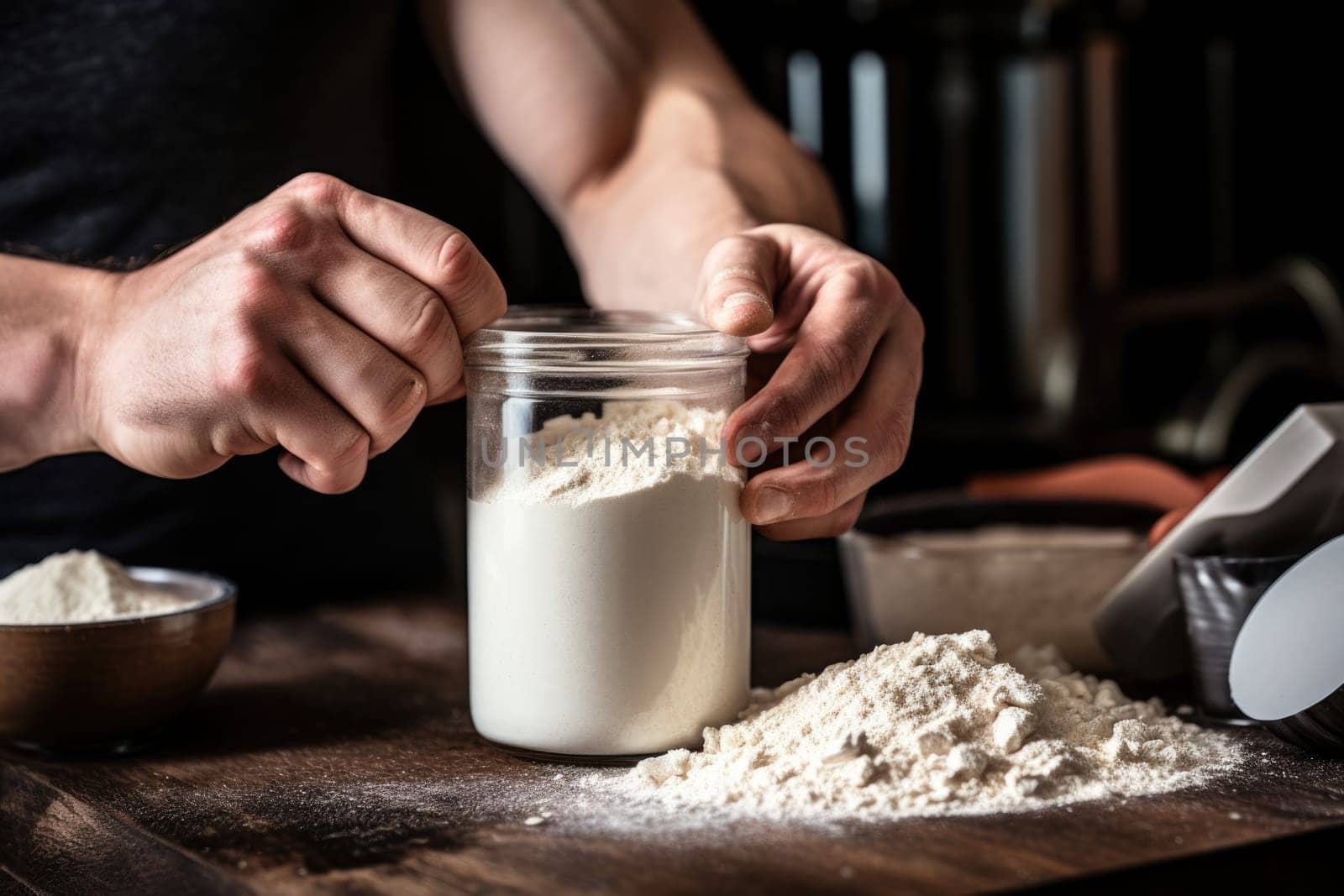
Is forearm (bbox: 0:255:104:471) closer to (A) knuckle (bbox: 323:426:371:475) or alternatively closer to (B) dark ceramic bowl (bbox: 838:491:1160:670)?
(A) knuckle (bbox: 323:426:371:475)

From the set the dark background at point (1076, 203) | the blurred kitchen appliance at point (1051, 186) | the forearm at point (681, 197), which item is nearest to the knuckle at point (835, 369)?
the forearm at point (681, 197)

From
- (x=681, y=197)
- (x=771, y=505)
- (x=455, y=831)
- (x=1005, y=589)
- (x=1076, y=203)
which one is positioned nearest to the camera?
(x=455, y=831)

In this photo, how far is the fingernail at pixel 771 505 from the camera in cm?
76

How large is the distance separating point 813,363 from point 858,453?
7 centimetres

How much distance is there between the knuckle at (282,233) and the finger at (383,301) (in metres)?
0.02

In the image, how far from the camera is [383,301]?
69cm

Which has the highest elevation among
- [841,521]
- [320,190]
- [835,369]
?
[320,190]

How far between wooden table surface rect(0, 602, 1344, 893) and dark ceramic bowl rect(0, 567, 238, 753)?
0.07 feet

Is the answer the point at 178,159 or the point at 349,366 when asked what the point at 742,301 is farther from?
the point at 178,159

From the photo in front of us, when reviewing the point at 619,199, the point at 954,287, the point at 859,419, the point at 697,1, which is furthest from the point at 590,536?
the point at 954,287

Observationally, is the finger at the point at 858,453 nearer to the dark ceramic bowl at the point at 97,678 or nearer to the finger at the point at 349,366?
the finger at the point at 349,366

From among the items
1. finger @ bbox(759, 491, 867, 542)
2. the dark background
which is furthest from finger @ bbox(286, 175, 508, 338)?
the dark background

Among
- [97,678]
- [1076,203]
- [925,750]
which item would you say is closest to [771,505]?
[925,750]

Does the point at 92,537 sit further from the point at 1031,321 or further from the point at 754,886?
the point at 1031,321
